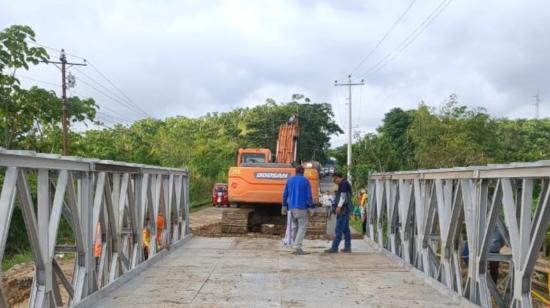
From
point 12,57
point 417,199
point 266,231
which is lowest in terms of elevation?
point 266,231

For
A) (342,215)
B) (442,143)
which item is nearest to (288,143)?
(342,215)

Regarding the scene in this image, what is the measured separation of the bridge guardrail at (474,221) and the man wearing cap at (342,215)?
107 centimetres

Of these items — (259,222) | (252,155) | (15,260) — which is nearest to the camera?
(15,260)

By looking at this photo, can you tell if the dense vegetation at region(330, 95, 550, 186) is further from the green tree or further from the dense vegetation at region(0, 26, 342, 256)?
the green tree

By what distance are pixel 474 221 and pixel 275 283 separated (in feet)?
8.23

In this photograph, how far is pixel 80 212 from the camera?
588 cm

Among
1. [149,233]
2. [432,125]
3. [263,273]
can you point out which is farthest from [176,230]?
[432,125]

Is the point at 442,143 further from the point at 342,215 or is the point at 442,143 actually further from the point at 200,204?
the point at 342,215

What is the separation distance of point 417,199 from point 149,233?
4058mm

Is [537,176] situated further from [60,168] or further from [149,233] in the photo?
[149,233]

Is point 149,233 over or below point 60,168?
below

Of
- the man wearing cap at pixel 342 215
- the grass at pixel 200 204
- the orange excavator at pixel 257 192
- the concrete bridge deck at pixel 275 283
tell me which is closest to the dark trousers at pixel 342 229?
the man wearing cap at pixel 342 215

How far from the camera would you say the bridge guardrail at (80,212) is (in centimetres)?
439

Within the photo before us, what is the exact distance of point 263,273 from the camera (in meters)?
8.05
